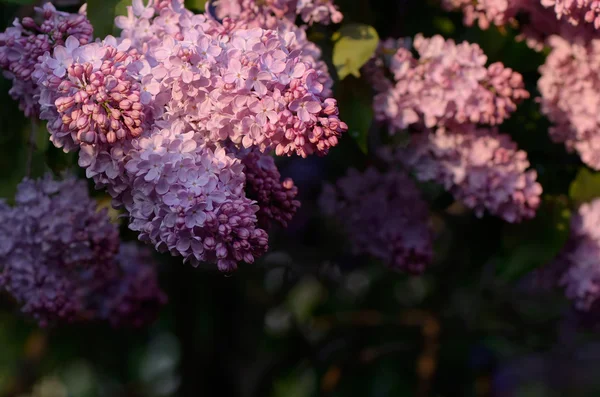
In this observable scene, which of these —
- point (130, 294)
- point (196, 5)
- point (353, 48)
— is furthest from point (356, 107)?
point (130, 294)

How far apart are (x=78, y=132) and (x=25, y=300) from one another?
56cm

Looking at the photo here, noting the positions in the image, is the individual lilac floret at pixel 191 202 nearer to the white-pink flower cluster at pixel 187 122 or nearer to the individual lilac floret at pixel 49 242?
the white-pink flower cluster at pixel 187 122

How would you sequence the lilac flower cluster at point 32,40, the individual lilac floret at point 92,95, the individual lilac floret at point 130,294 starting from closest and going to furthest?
the individual lilac floret at point 92,95 < the lilac flower cluster at point 32,40 < the individual lilac floret at point 130,294

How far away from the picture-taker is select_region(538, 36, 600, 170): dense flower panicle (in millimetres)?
1747

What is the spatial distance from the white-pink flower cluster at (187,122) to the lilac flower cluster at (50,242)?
1.15ft

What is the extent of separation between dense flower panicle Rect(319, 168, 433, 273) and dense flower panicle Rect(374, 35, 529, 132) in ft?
0.94

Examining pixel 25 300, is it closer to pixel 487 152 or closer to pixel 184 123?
pixel 184 123

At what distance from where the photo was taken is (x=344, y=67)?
5.21 feet

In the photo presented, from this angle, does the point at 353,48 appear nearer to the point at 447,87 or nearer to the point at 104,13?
the point at 447,87

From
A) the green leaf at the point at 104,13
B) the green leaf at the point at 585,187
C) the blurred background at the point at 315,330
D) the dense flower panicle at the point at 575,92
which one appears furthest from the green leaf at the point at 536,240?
the green leaf at the point at 104,13

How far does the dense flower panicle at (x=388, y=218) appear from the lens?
1.92 meters

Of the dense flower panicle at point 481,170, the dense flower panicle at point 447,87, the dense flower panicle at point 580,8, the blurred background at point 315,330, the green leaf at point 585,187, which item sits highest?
the dense flower panicle at point 580,8

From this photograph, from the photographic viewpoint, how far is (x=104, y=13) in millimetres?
1466

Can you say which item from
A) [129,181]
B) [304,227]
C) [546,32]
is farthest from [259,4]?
[304,227]
